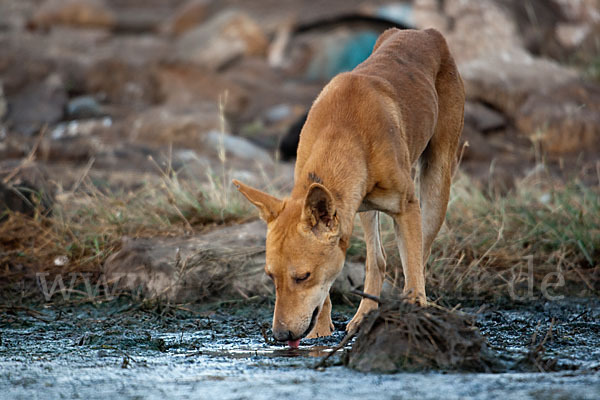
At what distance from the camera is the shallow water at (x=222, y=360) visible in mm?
3305

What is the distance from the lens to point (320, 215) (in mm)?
4227

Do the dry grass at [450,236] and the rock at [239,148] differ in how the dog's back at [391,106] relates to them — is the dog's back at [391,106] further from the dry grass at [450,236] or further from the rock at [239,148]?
the rock at [239,148]

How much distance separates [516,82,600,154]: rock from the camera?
38.9ft

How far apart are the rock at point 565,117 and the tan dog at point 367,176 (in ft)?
20.3

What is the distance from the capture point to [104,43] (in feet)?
66.3

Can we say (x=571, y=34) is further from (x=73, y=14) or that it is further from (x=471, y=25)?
(x=73, y=14)

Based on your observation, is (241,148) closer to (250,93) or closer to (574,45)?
(250,93)

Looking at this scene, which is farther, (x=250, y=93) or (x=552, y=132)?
(x=250, y=93)

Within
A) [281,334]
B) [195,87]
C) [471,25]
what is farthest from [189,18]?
[281,334]

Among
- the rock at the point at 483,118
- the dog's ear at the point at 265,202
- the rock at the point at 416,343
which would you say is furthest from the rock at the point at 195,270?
the rock at the point at 483,118

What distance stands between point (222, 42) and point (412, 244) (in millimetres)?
13622

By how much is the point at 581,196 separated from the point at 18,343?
5.55 meters

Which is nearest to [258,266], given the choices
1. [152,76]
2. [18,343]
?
[18,343]

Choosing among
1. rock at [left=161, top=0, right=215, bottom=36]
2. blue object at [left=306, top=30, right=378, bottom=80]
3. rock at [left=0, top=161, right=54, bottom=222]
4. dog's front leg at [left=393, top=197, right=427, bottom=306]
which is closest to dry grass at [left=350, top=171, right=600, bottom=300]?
dog's front leg at [left=393, top=197, right=427, bottom=306]
